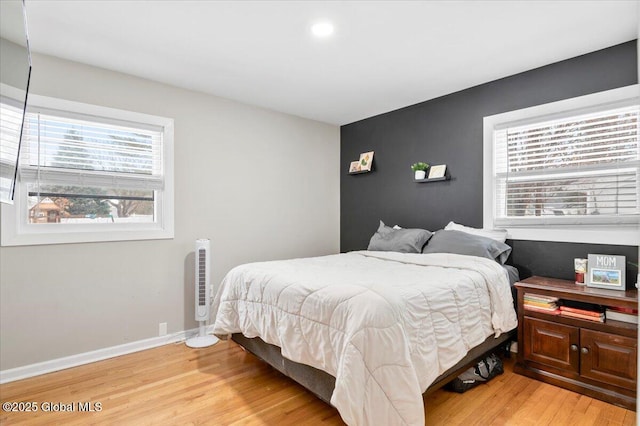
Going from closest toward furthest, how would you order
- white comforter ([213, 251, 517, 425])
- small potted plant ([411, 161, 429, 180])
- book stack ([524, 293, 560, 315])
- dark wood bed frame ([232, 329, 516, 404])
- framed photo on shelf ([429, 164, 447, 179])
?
white comforter ([213, 251, 517, 425])
dark wood bed frame ([232, 329, 516, 404])
book stack ([524, 293, 560, 315])
framed photo on shelf ([429, 164, 447, 179])
small potted plant ([411, 161, 429, 180])

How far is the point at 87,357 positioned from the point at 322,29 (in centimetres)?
322

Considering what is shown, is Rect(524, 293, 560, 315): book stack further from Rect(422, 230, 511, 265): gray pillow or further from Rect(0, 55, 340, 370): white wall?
Rect(0, 55, 340, 370): white wall

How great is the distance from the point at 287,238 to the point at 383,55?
94.0 inches

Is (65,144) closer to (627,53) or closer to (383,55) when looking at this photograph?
(383,55)

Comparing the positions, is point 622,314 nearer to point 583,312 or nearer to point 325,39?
point 583,312

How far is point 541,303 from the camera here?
2480mm

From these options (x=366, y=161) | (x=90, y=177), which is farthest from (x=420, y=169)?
(x=90, y=177)

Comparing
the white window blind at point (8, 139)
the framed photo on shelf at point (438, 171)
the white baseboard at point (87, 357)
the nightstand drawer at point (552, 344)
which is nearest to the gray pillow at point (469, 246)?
the nightstand drawer at point (552, 344)

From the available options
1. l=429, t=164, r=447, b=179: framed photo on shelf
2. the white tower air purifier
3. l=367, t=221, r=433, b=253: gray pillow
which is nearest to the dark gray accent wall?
l=429, t=164, r=447, b=179: framed photo on shelf

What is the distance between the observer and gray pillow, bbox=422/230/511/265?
285 cm

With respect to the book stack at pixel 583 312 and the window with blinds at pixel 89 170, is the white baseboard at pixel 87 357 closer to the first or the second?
the window with blinds at pixel 89 170

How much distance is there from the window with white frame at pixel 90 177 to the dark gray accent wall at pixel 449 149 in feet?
7.88

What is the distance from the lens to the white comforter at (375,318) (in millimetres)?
1582

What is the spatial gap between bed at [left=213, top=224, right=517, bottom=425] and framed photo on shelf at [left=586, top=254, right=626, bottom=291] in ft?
1.84
